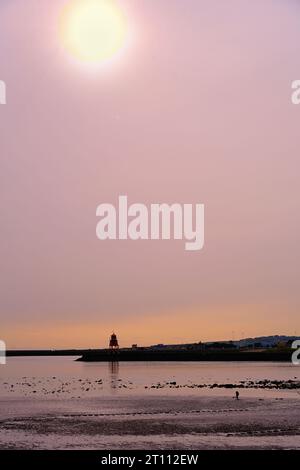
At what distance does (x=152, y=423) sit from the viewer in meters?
43.8

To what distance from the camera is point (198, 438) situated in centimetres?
3600

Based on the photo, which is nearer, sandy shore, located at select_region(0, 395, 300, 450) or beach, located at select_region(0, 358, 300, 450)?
sandy shore, located at select_region(0, 395, 300, 450)

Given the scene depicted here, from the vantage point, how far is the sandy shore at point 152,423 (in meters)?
34.4

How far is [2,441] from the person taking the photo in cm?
3556

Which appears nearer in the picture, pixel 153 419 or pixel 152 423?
pixel 152 423

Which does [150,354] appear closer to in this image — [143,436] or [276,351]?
→ [276,351]

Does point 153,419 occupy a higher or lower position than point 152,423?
lower

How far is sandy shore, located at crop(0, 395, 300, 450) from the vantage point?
3444 centimetres

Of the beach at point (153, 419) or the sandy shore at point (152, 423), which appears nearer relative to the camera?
the sandy shore at point (152, 423)
